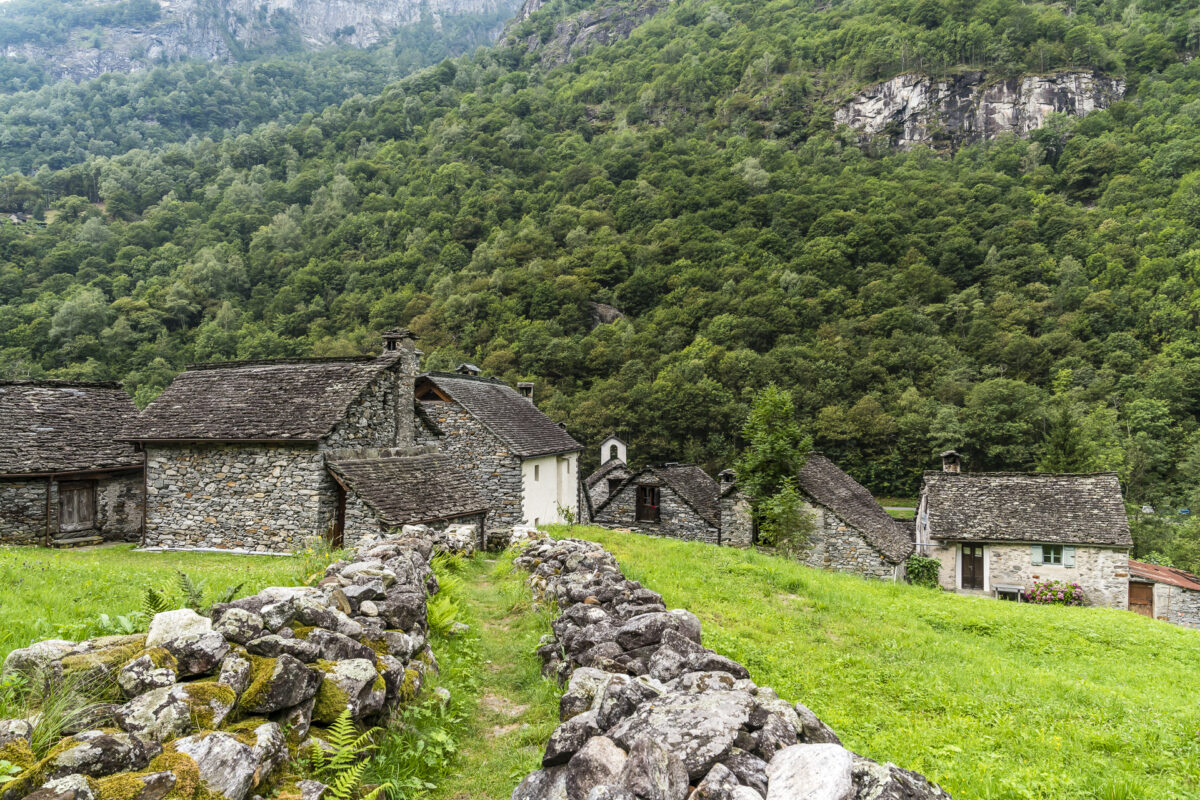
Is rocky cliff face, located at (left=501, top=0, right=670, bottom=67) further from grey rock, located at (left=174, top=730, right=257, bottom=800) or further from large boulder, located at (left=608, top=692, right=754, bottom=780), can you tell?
grey rock, located at (left=174, top=730, right=257, bottom=800)

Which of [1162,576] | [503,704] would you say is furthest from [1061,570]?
[503,704]

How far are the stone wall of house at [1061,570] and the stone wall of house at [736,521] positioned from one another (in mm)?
10302

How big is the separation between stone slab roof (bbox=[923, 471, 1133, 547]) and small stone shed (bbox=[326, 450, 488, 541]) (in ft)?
82.7

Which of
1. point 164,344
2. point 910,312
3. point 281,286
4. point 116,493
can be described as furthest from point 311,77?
point 116,493

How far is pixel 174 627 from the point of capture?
432cm

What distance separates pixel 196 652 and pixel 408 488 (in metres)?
13.0

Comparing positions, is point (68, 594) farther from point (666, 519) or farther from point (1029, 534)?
point (1029, 534)

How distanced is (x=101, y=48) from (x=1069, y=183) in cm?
27964

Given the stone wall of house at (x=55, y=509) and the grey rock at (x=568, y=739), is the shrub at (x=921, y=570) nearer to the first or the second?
the grey rock at (x=568, y=739)

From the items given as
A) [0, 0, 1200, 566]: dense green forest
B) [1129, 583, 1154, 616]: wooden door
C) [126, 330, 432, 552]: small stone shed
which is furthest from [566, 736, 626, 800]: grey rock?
[0, 0, 1200, 566]: dense green forest

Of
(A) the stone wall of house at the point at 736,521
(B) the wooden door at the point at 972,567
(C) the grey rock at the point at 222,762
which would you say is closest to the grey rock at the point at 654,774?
(C) the grey rock at the point at 222,762

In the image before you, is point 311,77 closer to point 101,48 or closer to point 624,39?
point 101,48

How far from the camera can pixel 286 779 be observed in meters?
3.74

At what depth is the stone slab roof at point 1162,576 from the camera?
1064 inches
